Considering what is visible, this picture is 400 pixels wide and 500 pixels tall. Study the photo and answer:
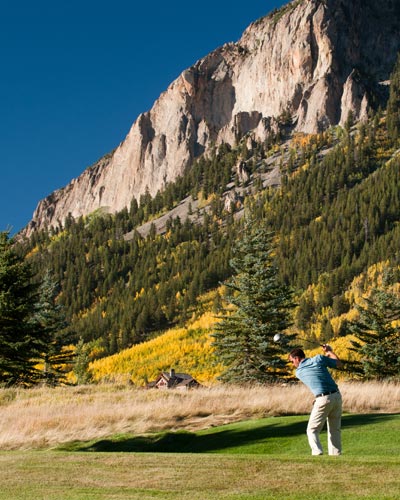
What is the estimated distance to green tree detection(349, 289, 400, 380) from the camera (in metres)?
33.9

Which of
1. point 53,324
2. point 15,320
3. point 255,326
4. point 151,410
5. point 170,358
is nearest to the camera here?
point 151,410

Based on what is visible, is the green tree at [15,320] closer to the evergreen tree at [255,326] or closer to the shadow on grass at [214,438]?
the evergreen tree at [255,326]

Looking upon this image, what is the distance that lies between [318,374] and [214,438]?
496cm

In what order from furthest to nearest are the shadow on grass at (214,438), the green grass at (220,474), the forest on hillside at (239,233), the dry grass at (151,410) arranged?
the forest on hillside at (239,233), the dry grass at (151,410), the shadow on grass at (214,438), the green grass at (220,474)

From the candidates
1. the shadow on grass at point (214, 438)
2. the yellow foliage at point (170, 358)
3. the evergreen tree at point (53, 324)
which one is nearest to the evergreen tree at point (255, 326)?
the evergreen tree at point (53, 324)

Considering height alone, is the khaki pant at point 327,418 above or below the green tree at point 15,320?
below

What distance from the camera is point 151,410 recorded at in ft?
51.6

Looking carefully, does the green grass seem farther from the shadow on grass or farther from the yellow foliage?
the yellow foliage

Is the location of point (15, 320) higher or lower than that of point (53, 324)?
lower

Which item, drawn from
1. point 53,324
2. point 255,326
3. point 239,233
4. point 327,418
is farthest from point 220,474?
point 239,233

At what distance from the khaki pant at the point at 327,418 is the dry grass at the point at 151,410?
22.1 ft

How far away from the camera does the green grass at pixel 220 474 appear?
6148 mm

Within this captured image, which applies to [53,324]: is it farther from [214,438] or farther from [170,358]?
[170,358]

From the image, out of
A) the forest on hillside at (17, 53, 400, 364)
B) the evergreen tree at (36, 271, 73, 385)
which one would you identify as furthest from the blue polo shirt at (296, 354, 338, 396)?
the forest on hillside at (17, 53, 400, 364)
